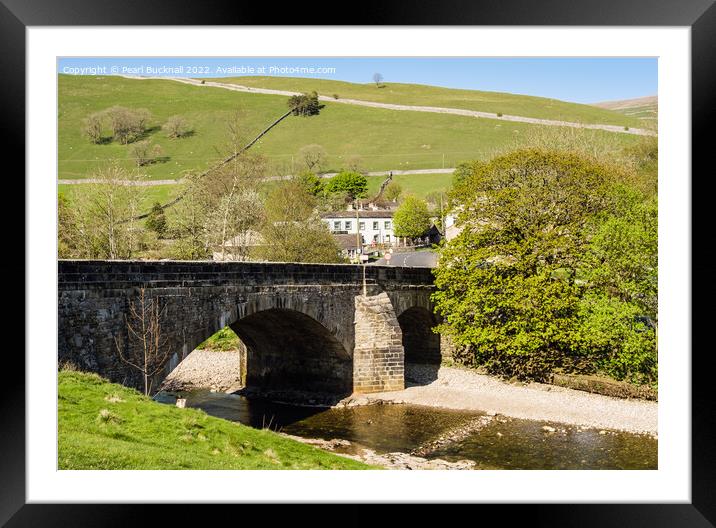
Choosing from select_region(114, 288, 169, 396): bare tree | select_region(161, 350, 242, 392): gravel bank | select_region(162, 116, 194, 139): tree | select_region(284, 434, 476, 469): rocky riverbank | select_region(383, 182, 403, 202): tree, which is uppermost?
select_region(162, 116, 194, 139): tree

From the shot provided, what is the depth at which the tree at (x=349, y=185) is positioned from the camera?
71750 millimetres

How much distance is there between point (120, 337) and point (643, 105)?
63.4 metres

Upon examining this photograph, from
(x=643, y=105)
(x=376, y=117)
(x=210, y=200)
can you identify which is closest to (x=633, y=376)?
(x=210, y=200)

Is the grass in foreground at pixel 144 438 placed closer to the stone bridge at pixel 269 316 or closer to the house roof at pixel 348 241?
the stone bridge at pixel 269 316

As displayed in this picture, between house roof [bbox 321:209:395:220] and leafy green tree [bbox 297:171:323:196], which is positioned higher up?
leafy green tree [bbox 297:171:323:196]

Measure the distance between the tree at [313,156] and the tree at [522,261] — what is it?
4344 cm

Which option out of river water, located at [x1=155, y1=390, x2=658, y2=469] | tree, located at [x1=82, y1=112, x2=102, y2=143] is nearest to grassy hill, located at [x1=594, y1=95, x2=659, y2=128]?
tree, located at [x1=82, y1=112, x2=102, y2=143]

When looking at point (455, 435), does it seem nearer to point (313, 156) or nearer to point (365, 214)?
point (365, 214)

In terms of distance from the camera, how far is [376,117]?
87.2m

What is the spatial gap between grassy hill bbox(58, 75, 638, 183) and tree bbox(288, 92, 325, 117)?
81 cm

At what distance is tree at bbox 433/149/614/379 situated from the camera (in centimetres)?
2702

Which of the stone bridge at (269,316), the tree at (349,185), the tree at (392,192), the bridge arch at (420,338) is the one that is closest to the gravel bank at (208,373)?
the stone bridge at (269,316)

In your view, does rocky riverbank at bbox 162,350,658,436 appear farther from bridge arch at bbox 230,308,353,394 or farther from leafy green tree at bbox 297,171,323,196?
leafy green tree at bbox 297,171,323,196
